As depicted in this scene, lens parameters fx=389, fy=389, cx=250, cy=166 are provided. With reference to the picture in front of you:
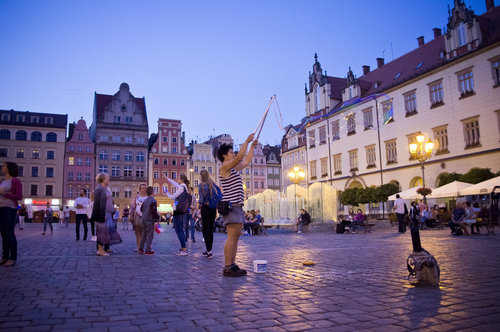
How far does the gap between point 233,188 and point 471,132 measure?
2930 centimetres

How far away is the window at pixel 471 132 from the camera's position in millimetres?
29188

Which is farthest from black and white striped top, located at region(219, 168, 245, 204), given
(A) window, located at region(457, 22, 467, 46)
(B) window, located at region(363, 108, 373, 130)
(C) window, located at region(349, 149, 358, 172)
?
(C) window, located at region(349, 149, 358, 172)

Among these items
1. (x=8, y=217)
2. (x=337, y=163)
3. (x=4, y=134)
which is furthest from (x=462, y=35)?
(x=4, y=134)

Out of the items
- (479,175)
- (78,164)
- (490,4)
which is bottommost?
(479,175)

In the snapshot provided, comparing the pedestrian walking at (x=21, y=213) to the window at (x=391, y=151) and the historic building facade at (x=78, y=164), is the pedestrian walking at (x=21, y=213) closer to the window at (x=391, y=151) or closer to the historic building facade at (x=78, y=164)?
the window at (x=391, y=151)

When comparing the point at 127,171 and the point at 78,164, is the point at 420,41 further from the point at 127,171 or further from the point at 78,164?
the point at 78,164

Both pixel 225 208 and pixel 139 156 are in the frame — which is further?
pixel 139 156

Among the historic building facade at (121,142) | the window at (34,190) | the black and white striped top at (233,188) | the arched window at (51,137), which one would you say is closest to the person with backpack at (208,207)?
the black and white striped top at (233,188)

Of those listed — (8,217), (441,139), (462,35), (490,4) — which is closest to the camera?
(8,217)

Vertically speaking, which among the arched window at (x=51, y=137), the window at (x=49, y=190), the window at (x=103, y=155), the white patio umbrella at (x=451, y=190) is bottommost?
the white patio umbrella at (x=451, y=190)

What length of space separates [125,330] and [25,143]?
70.4m

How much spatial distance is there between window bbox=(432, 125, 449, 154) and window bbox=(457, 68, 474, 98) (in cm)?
302

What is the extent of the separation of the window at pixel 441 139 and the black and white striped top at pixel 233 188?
2986 cm

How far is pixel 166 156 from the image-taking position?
232 feet
